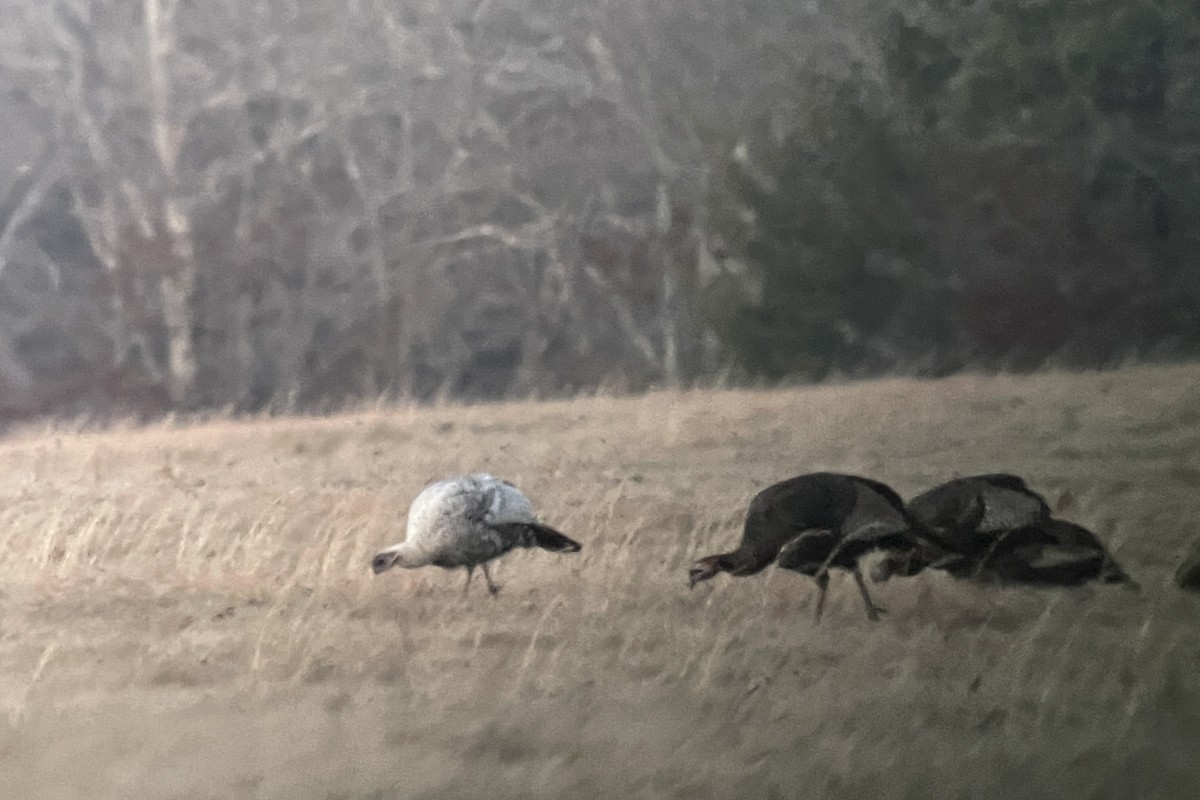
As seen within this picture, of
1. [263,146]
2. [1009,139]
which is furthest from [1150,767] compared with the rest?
[263,146]

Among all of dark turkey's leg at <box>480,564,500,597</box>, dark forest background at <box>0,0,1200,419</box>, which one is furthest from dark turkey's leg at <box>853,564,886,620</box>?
dark turkey's leg at <box>480,564,500,597</box>

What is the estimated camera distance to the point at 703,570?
5.29 ft

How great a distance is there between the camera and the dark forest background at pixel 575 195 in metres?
1.67

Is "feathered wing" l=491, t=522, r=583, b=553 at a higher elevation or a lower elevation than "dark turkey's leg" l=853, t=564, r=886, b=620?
higher

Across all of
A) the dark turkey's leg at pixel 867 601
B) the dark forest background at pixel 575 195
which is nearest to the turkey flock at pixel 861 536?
the dark turkey's leg at pixel 867 601

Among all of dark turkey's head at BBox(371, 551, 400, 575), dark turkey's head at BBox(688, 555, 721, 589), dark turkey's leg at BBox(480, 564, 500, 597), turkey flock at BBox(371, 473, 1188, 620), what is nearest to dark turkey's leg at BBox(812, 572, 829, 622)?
turkey flock at BBox(371, 473, 1188, 620)

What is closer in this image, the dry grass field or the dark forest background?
the dry grass field

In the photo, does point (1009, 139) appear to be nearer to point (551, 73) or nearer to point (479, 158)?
point (551, 73)

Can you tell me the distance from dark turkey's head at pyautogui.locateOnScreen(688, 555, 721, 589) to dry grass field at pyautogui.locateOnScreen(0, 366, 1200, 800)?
0.02m

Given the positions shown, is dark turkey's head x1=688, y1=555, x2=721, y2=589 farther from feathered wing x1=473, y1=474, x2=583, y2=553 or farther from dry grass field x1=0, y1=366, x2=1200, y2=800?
feathered wing x1=473, y1=474, x2=583, y2=553

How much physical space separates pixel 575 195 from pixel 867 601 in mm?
769

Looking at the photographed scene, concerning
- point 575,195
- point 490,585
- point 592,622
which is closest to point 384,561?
point 490,585

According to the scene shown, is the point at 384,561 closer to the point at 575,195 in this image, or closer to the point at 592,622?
the point at 592,622

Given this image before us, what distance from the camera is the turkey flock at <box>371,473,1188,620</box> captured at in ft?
5.15
